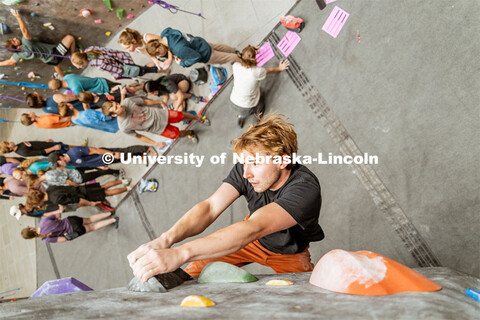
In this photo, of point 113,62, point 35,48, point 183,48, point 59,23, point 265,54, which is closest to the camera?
point 183,48

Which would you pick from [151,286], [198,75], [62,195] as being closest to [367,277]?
[151,286]

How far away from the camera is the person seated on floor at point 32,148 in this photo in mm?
4664

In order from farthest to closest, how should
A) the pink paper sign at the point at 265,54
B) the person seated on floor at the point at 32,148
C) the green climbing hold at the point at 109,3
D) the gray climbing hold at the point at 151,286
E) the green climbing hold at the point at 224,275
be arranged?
the green climbing hold at the point at 109,3, the person seated on floor at the point at 32,148, the pink paper sign at the point at 265,54, the green climbing hold at the point at 224,275, the gray climbing hold at the point at 151,286

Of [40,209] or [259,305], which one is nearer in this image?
[259,305]

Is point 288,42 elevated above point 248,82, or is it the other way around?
point 288,42

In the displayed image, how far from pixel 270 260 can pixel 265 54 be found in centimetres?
282

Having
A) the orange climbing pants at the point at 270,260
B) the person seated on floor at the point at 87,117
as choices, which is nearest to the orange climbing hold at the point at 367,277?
the orange climbing pants at the point at 270,260

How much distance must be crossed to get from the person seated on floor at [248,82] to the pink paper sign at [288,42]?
0.16 metres

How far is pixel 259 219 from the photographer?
1828 millimetres

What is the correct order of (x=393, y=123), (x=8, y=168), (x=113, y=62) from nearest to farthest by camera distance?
(x=393, y=123) → (x=113, y=62) → (x=8, y=168)

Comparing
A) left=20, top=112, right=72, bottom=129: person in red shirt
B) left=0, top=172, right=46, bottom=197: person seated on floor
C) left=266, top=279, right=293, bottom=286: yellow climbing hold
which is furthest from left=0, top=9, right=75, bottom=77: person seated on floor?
left=266, top=279, right=293, bottom=286: yellow climbing hold

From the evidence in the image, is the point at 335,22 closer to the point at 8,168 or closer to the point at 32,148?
the point at 32,148

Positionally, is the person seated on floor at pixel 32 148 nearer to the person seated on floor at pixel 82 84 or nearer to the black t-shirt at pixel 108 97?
the person seated on floor at pixel 82 84

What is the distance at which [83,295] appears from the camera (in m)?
1.49
